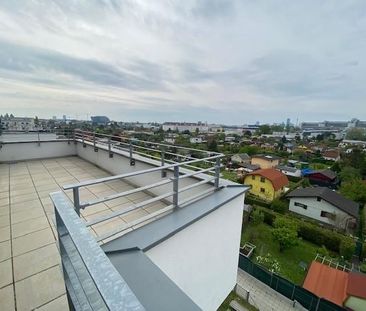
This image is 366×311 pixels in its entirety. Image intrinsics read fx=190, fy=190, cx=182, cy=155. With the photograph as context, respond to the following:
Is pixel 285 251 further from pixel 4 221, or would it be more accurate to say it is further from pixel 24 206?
pixel 4 221

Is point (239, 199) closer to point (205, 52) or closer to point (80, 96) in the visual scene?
point (205, 52)

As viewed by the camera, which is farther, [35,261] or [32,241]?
[32,241]

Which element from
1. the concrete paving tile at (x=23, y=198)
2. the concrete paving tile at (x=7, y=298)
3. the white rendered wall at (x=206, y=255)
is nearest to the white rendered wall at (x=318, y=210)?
the white rendered wall at (x=206, y=255)

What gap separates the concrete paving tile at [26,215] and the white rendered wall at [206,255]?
2643 mm

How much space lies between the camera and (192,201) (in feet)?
9.84

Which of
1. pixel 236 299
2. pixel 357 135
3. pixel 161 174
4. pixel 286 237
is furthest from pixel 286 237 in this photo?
pixel 357 135

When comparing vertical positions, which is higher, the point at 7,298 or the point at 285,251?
the point at 7,298

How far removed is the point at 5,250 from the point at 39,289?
3.35ft

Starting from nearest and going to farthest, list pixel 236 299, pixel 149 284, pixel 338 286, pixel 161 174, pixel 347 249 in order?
pixel 149 284 < pixel 161 174 < pixel 236 299 < pixel 338 286 < pixel 347 249

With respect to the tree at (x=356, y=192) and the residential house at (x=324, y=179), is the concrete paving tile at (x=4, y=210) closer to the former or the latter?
the tree at (x=356, y=192)

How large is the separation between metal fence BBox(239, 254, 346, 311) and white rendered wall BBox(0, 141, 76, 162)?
1089 cm

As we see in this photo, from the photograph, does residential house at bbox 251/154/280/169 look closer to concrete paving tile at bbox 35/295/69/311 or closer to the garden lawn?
the garden lawn

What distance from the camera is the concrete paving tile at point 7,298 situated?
1.71 meters

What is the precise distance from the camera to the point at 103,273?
602 millimetres
